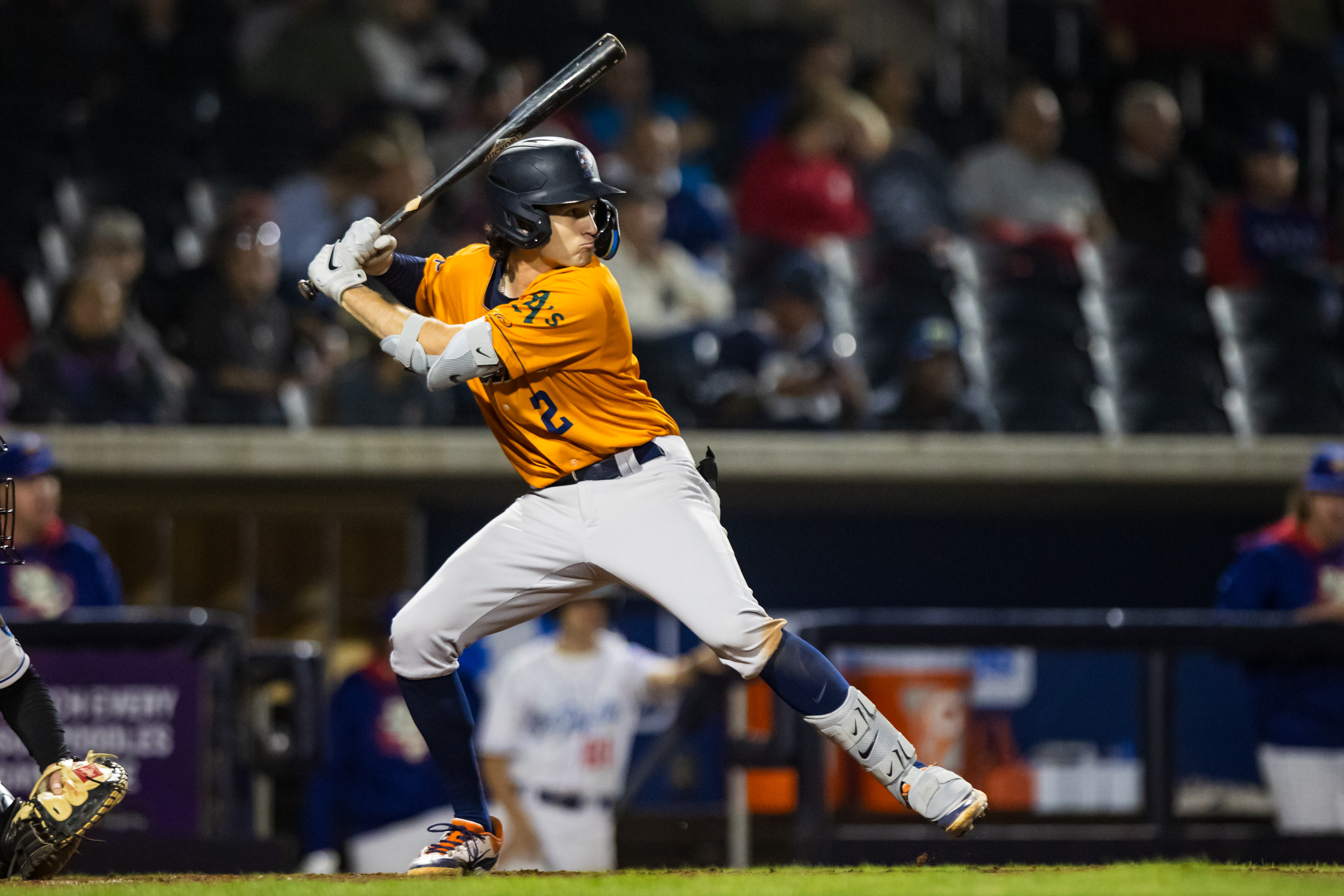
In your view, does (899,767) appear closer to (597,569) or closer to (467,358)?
(597,569)

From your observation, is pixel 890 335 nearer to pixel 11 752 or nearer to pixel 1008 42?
pixel 1008 42

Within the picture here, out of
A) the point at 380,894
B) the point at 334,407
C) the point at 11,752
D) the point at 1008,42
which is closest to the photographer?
the point at 380,894

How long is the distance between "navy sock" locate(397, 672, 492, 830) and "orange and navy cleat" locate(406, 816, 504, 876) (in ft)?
0.08

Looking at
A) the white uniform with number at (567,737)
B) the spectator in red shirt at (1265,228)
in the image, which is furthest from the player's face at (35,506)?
the spectator in red shirt at (1265,228)

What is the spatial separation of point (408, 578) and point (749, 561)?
4.95 feet

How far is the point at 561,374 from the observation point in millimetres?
3439

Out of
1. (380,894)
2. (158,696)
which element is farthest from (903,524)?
(380,894)

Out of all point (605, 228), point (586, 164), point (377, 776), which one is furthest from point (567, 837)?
point (586, 164)

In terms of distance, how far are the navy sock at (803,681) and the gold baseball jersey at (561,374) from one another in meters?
0.54

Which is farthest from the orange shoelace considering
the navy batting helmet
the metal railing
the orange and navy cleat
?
the metal railing

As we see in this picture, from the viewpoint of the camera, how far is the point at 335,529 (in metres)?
6.91

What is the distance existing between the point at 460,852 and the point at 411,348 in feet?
3.54

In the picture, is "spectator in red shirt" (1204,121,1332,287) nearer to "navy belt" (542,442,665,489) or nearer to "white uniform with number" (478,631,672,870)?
"white uniform with number" (478,631,672,870)

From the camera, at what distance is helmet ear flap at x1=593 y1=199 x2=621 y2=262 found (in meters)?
3.54
